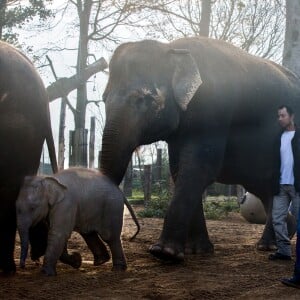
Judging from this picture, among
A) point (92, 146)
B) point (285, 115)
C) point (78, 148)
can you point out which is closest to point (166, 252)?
point (285, 115)

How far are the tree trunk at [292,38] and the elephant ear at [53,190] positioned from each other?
7.01 metres

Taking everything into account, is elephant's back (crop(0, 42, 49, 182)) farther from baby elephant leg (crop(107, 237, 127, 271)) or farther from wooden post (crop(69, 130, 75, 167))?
wooden post (crop(69, 130, 75, 167))

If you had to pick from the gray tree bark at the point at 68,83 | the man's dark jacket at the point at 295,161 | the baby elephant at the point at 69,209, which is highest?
the gray tree bark at the point at 68,83

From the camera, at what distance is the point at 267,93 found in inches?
321

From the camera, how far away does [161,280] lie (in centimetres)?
558

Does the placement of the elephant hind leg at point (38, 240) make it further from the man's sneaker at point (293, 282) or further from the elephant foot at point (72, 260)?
the man's sneaker at point (293, 282)

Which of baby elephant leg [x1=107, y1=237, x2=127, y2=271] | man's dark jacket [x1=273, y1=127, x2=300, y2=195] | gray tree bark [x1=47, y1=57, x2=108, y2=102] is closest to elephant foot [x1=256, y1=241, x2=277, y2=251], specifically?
man's dark jacket [x1=273, y1=127, x2=300, y2=195]

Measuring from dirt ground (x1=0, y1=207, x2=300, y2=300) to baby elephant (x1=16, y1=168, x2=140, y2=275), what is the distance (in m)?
0.22

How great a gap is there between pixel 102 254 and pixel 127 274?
1.84 ft

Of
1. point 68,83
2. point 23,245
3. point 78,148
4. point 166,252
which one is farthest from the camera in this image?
point 68,83

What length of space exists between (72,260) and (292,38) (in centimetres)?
716

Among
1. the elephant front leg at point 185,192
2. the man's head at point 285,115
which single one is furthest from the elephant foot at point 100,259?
the man's head at point 285,115

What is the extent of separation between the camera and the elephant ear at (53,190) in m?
5.66

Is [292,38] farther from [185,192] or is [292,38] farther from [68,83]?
[185,192]
